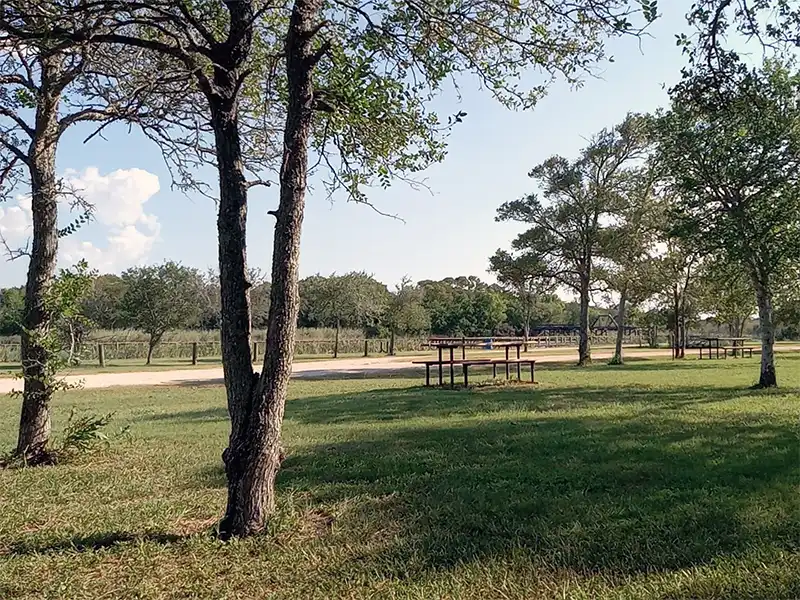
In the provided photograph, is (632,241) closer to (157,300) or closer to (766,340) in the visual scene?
(766,340)

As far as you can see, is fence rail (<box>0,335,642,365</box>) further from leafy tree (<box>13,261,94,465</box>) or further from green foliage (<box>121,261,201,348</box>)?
leafy tree (<box>13,261,94,465</box>)

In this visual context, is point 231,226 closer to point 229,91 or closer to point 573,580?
point 229,91

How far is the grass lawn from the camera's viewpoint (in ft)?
9.73

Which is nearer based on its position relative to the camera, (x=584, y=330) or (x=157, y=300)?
(x=584, y=330)

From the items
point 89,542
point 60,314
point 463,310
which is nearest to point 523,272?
point 60,314

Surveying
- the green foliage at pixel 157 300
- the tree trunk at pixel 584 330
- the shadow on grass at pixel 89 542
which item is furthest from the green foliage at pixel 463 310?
the shadow on grass at pixel 89 542

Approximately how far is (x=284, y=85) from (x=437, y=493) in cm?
362

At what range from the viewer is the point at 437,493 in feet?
14.9

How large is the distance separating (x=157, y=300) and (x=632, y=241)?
23.2 meters

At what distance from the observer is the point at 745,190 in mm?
12703

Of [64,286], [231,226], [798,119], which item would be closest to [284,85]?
[231,226]

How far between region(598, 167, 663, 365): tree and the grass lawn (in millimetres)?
16849

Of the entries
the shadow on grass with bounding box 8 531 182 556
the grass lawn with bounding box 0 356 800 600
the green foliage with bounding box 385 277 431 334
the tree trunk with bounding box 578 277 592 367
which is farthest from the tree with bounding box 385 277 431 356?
the shadow on grass with bounding box 8 531 182 556

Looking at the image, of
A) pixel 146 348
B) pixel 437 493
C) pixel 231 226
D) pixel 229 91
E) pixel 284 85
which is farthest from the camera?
pixel 146 348
